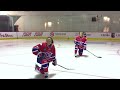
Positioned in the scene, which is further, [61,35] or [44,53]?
[61,35]

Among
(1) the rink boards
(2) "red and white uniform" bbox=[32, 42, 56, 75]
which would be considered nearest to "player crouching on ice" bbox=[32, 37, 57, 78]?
(2) "red and white uniform" bbox=[32, 42, 56, 75]

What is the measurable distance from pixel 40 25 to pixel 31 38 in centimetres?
191

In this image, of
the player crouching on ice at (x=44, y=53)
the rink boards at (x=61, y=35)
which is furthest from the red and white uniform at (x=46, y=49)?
the rink boards at (x=61, y=35)

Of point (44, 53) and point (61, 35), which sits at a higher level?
point (44, 53)

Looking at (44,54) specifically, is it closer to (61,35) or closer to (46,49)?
(46,49)

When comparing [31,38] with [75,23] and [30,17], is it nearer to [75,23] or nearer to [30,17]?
[30,17]

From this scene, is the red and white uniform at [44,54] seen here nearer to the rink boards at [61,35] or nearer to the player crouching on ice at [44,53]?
the player crouching on ice at [44,53]

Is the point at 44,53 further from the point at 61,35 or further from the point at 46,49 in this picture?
the point at 61,35

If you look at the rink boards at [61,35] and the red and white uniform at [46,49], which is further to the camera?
the rink boards at [61,35]

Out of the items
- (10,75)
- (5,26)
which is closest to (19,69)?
(10,75)

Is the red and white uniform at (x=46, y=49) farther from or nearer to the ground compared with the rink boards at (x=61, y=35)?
farther from the ground

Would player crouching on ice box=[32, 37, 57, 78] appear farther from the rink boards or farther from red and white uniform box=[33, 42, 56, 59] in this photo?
the rink boards

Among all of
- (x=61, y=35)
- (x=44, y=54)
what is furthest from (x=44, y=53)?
(x=61, y=35)

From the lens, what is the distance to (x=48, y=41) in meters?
4.54
